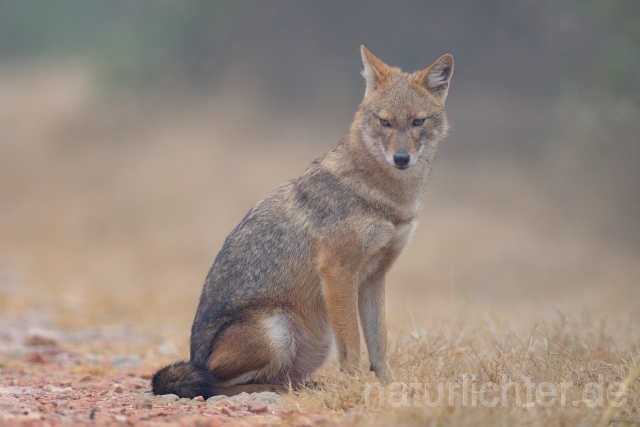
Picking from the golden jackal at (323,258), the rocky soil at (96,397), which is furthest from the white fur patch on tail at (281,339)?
the rocky soil at (96,397)

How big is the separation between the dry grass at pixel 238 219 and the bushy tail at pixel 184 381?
0.66 meters

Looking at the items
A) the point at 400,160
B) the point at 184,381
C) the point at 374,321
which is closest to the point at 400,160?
the point at 400,160

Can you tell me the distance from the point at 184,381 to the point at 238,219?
1317 centimetres

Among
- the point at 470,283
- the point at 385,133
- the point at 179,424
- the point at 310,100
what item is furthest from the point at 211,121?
the point at 179,424

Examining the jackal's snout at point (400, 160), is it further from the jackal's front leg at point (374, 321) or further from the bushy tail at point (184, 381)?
the bushy tail at point (184, 381)

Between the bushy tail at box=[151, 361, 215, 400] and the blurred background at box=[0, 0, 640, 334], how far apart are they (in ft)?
9.06

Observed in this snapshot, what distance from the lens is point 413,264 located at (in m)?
15.5

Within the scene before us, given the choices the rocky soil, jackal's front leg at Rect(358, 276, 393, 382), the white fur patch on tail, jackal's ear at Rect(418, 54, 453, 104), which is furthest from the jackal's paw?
jackal's ear at Rect(418, 54, 453, 104)

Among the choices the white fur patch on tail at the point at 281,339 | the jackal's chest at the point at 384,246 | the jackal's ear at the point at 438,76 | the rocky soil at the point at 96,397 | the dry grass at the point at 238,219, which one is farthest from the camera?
the jackal's ear at the point at 438,76

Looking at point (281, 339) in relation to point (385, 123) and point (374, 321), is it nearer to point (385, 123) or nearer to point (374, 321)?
point (374, 321)

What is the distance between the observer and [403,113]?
593 centimetres

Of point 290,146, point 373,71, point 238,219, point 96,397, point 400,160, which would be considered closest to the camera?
point 96,397

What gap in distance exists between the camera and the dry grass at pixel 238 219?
5.07 m

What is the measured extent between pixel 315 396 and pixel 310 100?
19102 millimetres
